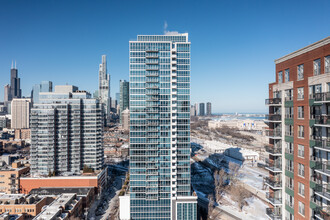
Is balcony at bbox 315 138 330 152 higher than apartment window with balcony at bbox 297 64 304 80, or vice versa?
apartment window with balcony at bbox 297 64 304 80

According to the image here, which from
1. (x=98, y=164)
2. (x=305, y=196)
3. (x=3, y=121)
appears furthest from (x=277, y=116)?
(x=3, y=121)

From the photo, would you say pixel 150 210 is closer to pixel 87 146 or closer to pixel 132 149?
pixel 132 149

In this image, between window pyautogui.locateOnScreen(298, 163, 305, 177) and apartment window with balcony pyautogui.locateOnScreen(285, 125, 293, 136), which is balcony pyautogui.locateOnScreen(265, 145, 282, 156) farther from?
window pyautogui.locateOnScreen(298, 163, 305, 177)

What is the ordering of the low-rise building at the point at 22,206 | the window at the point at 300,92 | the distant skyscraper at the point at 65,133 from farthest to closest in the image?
the distant skyscraper at the point at 65,133 → the low-rise building at the point at 22,206 → the window at the point at 300,92

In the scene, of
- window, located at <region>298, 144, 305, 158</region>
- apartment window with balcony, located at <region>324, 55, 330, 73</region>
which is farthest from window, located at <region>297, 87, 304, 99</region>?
window, located at <region>298, 144, 305, 158</region>

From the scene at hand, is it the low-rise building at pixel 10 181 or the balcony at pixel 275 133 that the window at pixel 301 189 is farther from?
the low-rise building at pixel 10 181

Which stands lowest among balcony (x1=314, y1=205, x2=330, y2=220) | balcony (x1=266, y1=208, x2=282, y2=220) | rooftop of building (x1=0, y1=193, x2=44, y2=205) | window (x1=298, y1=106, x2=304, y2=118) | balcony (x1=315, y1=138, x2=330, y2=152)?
rooftop of building (x1=0, y1=193, x2=44, y2=205)

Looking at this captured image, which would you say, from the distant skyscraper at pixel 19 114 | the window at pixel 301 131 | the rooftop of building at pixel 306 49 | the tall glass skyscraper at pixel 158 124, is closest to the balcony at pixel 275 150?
the window at pixel 301 131
